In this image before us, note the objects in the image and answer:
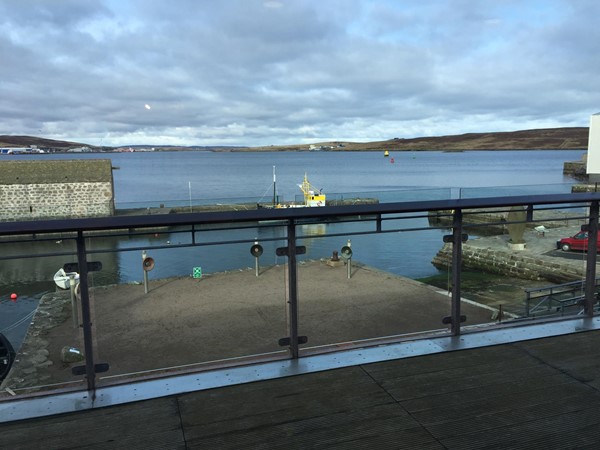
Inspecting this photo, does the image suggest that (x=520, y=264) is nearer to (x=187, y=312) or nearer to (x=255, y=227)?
(x=187, y=312)

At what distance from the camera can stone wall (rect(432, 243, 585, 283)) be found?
18.5m

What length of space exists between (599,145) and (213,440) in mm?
15159

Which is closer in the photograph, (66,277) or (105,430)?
(105,430)

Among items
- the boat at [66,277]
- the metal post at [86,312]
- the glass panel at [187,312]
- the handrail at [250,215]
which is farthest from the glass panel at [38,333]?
the handrail at [250,215]

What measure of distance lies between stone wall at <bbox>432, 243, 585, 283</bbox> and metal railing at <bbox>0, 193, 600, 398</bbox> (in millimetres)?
14611

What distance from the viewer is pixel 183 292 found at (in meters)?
11.7

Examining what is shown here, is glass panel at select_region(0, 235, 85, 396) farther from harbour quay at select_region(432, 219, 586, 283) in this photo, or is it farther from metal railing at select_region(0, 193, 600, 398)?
harbour quay at select_region(432, 219, 586, 283)

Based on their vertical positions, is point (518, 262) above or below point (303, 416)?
below

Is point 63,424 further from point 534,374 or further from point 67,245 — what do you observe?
point 534,374

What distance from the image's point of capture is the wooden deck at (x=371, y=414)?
2236 millimetres

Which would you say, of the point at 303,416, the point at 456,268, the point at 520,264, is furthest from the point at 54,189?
the point at 303,416

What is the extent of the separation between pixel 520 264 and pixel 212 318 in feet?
47.8

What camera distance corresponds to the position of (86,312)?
2.84 metres

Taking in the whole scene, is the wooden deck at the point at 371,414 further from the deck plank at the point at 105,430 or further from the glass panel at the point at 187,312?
the glass panel at the point at 187,312
